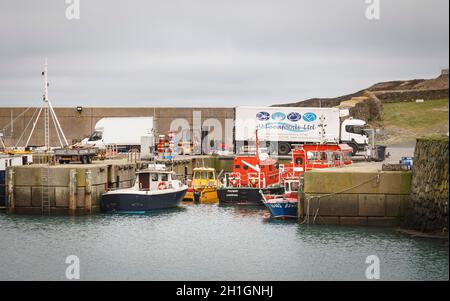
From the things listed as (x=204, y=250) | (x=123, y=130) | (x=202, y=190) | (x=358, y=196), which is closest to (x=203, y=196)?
(x=202, y=190)

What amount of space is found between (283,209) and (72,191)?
1096 cm

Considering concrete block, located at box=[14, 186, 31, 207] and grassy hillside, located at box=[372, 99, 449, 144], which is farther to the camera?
grassy hillside, located at box=[372, 99, 449, 144]

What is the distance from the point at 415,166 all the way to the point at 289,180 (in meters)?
9.36

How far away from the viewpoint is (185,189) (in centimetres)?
5303

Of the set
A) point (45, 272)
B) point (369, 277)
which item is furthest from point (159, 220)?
point (369, 277)

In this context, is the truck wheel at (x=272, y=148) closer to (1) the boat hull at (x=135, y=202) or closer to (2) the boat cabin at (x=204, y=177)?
(2) the boat cabin at (x=204, y=177)

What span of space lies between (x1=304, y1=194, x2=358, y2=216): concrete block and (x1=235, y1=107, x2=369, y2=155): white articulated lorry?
26.6 metres

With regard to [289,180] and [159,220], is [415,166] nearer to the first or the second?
[289,180]

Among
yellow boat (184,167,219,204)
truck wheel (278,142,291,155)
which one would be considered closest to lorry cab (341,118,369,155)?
truck wheel (278,142,291,155)

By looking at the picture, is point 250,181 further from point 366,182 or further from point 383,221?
point 383,221

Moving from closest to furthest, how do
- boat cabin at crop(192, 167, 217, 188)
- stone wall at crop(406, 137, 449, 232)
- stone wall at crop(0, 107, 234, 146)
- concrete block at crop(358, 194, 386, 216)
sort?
stone wall at crop(406, 137, 449, 232)
concrete block at crop(358, 194, 386, 216)
boat cabin at crop(192, 167, 217, 188)
stone wall at crop(0, 107, 234, 146)

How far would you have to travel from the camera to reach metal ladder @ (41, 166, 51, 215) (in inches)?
1841

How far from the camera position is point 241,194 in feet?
176

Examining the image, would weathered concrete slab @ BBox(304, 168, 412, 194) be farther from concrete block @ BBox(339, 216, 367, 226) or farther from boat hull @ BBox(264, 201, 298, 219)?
boat hull @ BBox(264, 201, 298, 219)
